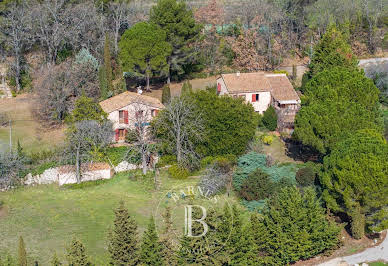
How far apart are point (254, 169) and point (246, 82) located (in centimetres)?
1690

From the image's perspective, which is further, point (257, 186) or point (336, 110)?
point (336, 110)

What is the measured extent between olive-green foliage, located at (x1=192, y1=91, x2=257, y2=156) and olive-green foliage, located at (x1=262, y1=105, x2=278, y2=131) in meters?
7.48

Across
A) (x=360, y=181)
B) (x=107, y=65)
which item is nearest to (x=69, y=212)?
(x=360, y=181)

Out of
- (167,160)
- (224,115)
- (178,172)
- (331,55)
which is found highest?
(331,55)

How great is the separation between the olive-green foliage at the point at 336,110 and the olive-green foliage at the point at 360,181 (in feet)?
16.1

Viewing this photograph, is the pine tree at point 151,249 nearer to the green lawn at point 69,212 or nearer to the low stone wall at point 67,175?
the green lawn at point 69,212

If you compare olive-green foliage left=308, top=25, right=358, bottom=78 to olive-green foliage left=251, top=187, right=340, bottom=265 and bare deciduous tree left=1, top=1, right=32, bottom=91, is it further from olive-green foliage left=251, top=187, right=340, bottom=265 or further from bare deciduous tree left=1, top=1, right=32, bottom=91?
bare deciduous tree left=1, top=1, right=32, bottom=91

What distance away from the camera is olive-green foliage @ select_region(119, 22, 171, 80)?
197 ft

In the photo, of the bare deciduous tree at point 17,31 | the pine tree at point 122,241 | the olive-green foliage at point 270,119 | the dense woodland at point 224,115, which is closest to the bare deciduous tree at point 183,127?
the dense woodland at point 224,115

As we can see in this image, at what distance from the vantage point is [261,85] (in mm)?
58188

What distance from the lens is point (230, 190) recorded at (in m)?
43.6

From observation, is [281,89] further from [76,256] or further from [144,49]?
[76,256]

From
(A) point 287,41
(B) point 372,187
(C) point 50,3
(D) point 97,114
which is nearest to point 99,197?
(D) point 97,114

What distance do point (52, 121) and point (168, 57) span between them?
15518 mm
